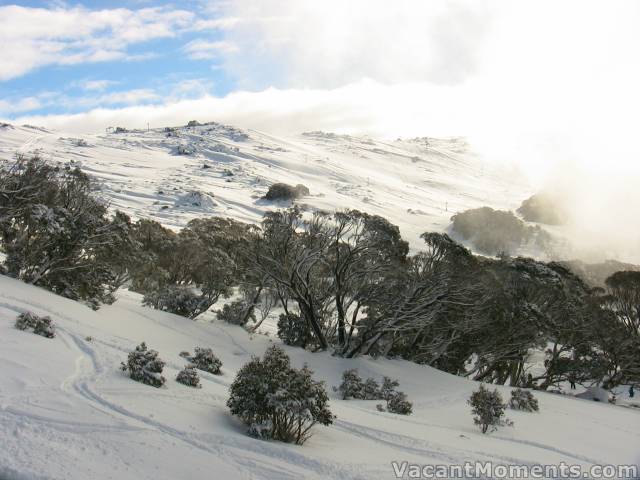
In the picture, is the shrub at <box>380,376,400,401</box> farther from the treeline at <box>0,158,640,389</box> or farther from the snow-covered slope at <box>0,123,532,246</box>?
the snow-covered slope at <box>0,123,532,246</box>

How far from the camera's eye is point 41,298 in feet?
55.8

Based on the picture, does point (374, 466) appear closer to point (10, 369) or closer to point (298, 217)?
point (10, 369)

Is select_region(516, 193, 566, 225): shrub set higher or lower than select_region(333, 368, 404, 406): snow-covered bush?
higher

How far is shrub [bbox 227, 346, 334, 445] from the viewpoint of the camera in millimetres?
8578

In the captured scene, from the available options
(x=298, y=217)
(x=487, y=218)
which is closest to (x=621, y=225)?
(x=487, y=218)

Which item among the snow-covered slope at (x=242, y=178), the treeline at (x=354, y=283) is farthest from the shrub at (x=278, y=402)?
the snow-covered slope at (x=242, y=178)

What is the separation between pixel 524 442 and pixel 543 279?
597 inches

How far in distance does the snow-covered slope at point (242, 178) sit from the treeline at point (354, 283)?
53586mm

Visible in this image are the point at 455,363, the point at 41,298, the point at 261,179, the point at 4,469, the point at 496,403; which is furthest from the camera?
the point at 261,179

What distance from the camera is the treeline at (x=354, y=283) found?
2070cm

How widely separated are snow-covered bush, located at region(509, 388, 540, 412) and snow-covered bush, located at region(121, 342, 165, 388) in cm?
1131

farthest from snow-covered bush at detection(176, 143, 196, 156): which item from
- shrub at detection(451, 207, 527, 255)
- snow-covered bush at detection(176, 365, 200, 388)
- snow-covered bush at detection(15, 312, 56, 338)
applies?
snow-covered bush at detection(176, 365, 200, 388)

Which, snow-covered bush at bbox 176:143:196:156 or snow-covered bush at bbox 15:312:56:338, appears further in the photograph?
snow-covered bush at bbox 176:143:196:156

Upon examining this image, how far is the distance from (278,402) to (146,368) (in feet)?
11.8
